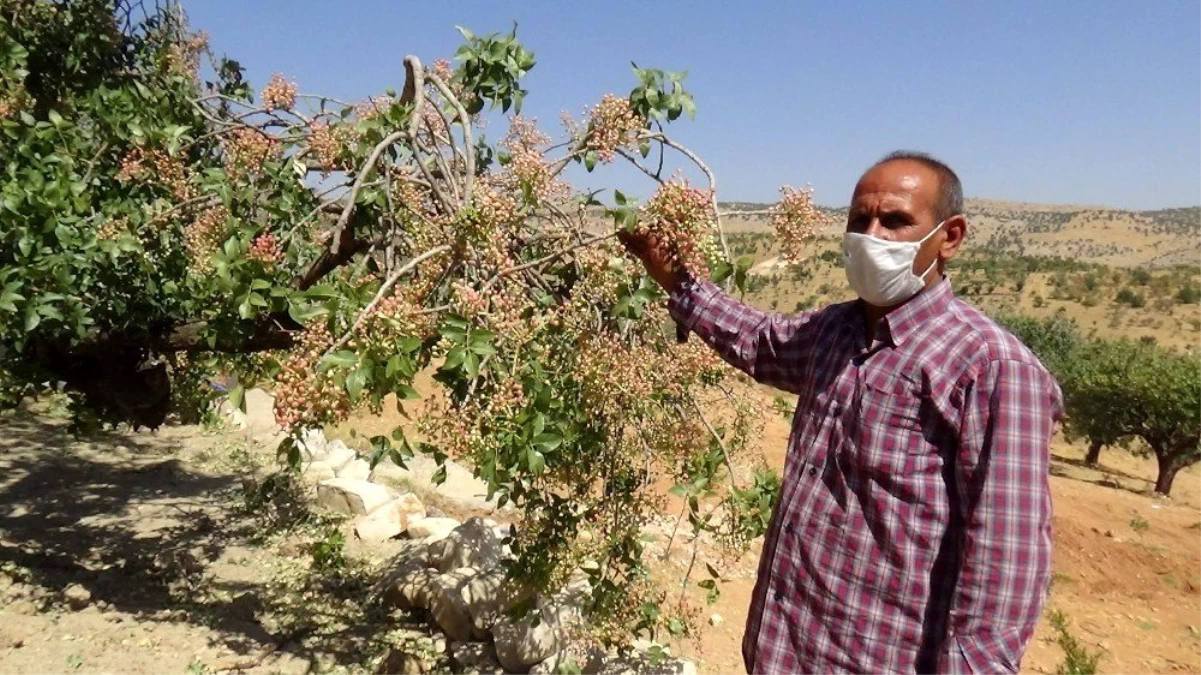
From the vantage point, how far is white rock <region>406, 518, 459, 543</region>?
684 cm

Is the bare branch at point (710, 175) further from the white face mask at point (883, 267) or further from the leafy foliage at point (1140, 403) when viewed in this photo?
the leafy foliage at point (1140, 403)

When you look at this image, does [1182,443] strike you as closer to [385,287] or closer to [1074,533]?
[1074,533]

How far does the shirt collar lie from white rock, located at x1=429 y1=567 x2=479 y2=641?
394 centimetres

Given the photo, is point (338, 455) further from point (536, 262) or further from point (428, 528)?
point (536, 262)

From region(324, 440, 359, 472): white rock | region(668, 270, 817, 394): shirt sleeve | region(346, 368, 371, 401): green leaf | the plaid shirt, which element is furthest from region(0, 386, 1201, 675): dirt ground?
region(346, 368, 371, 401): green leaf

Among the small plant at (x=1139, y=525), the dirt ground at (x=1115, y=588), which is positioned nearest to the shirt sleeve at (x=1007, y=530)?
the dirt ground at (x=1115, y=588)

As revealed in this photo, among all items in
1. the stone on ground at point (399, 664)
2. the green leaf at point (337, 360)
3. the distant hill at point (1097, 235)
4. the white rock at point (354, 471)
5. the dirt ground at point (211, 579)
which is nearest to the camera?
the green leaf at point (337, 360)

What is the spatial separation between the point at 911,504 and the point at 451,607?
3.99m

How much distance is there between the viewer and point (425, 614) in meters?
5.45

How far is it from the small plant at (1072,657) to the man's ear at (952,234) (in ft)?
18.4

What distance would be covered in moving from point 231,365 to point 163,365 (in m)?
0.65

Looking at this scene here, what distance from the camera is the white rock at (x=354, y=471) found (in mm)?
8094

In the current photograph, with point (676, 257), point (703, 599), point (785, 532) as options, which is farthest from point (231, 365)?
point (703, 599)

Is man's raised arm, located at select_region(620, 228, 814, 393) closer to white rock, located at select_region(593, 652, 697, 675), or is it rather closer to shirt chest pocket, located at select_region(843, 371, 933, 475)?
shirt chest pocket, located at select_region(843, 371, 933, 475)
